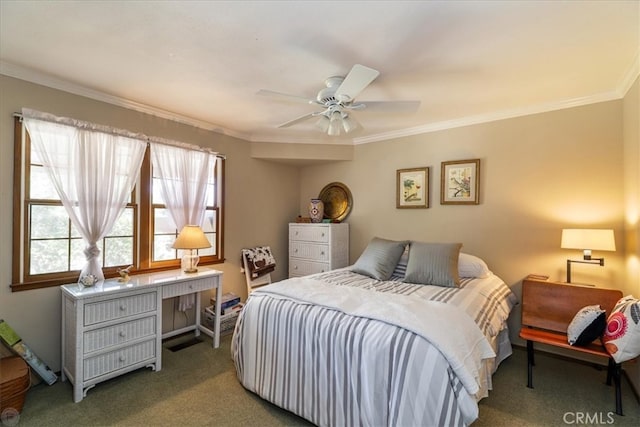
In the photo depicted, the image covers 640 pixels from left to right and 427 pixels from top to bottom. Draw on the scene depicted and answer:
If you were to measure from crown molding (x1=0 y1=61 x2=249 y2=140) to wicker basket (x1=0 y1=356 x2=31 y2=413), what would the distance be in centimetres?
217

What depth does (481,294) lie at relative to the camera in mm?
2521

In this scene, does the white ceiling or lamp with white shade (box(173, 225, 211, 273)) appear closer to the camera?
the white ceiling

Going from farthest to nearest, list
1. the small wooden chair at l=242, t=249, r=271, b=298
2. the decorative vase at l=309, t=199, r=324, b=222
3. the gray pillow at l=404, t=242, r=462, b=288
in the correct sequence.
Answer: the decorative vase at l=309, t=199, r=324, b=222 < the small wooden chair at l=242, t=249, r=271, b=298 < the gray pillow at l=404, t=242, r=462, b=288

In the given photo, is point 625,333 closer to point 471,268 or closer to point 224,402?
point 471,268

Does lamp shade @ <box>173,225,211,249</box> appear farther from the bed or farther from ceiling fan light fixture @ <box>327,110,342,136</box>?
ceiling fan light fixture @ <box>327,110,342,136</box>

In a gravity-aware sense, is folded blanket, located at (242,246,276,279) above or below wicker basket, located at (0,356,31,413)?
above

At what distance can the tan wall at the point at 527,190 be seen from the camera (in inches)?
110

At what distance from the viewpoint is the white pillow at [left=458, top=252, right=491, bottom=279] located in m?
2.99

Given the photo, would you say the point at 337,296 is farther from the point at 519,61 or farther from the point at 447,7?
the point at 519,61

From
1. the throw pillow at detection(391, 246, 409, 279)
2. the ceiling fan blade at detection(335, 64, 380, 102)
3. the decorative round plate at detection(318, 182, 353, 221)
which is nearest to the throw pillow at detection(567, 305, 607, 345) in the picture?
the throw pillow at detection(391, 246, 409, 279)

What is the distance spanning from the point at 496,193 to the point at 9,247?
4.46m

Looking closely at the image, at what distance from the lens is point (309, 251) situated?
4.33m

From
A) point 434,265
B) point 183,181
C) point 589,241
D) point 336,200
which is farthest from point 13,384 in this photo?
point 589,241

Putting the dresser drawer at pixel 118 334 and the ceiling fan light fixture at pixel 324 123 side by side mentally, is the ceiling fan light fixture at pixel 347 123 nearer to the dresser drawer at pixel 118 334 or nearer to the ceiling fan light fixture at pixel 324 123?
the ceiling fan light fixture at pixel 324 123
